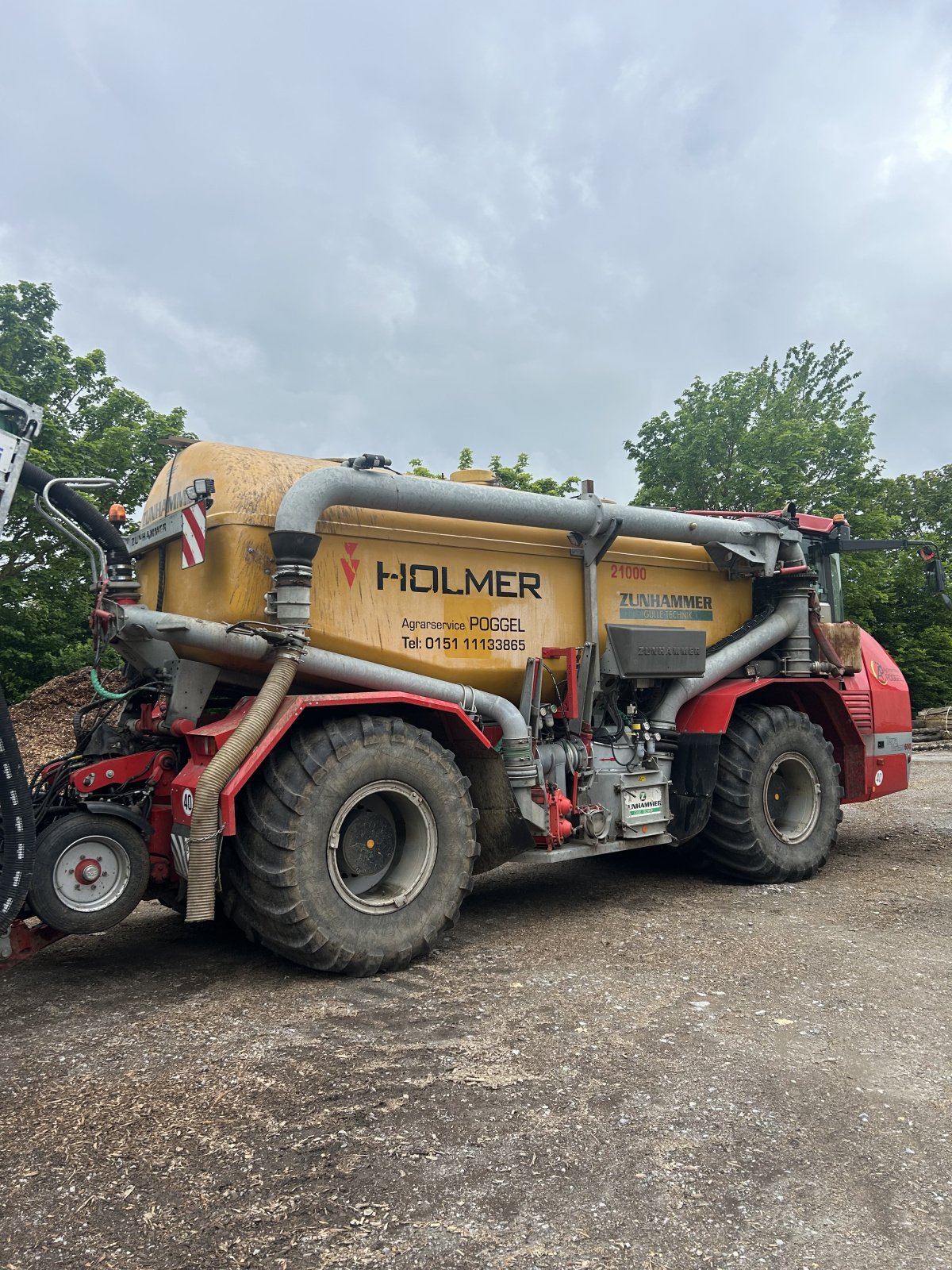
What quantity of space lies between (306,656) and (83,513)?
1546mm

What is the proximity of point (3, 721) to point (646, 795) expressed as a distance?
13.5 ft

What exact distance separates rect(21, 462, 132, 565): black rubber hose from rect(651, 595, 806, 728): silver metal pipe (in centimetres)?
382

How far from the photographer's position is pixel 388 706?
520cm

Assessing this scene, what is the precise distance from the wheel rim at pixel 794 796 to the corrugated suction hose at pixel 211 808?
4321 millimetres

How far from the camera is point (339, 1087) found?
3250 millimetres

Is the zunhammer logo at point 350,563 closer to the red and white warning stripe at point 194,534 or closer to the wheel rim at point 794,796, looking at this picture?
the red and white warning stripe at point 194,534

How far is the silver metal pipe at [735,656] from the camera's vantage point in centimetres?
658

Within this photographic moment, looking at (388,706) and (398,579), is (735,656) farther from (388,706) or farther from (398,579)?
(388,706)

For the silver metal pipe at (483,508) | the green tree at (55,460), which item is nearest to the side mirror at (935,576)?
the silver metal pipe at (483,508)

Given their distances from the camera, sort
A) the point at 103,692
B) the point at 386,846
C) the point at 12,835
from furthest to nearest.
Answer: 1. the point at 103,692
2. the point at 386,846
3. the point at 12,835

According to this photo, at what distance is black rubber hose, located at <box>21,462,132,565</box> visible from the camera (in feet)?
15.1

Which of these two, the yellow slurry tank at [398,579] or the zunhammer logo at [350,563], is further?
the zunhammer logo at [350,563]

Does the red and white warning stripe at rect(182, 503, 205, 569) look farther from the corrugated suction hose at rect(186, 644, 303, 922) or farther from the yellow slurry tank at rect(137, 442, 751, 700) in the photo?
the corrugated suction hose at rect(186, 644, 303, 922)

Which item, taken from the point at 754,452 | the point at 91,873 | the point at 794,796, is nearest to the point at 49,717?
the point at 91,873
